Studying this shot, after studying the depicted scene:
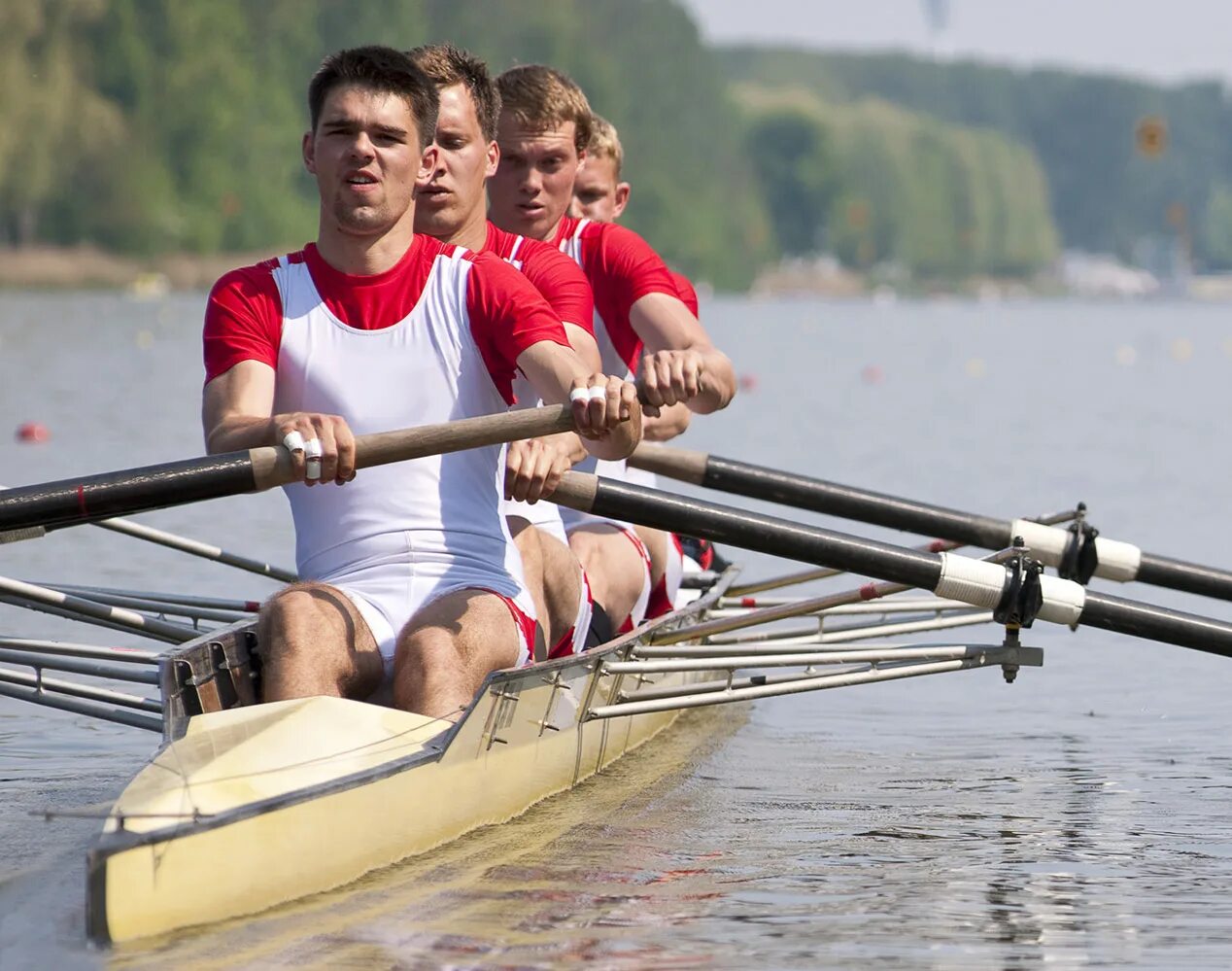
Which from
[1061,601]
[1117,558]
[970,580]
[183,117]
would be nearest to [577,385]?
[970,580]

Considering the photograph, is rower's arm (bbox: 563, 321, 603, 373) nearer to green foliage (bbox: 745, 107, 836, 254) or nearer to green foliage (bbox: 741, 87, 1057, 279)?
green foliage (bbox: 745, 107, 836, 254)

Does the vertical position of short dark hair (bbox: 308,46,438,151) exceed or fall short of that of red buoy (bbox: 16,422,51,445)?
it exceeds it

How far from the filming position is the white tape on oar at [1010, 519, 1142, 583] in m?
7.13

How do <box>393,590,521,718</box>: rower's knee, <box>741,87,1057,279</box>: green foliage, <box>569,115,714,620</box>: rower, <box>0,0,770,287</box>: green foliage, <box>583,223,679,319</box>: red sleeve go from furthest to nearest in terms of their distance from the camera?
<box>741,87,1057,279</box>: green foliage < <box>0,0,770,287</box>: green foliage < <box>569,115,714,620</box>: rower < <box>583,223,679,319</box>: red sleeve < <box>393,590,521,718</box>: rower's knee

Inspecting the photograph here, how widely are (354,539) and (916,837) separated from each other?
1.95 m

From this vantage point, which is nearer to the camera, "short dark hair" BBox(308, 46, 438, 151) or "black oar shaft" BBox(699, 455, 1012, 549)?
"short dark hair" BBox(308, 46, 438, 151)

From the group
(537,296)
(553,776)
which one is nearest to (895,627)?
(553,776)

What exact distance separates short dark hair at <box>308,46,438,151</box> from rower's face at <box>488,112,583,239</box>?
4.57 ft

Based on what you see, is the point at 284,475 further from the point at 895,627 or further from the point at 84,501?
the point at 895,627

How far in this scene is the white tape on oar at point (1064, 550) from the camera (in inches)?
281

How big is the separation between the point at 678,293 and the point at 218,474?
2.52m

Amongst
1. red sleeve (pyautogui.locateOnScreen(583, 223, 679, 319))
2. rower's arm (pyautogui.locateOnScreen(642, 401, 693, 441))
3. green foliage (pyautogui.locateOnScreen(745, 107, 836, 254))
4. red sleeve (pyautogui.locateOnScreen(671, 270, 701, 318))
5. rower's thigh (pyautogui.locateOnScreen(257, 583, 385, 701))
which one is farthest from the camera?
green foliage (pyautogui.locateOnScreen(745, 107, 836, 254))

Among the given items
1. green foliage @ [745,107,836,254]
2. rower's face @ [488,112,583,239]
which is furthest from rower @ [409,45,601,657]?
green foliage @ [745,107,836,254]

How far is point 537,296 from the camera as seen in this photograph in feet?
18.5
